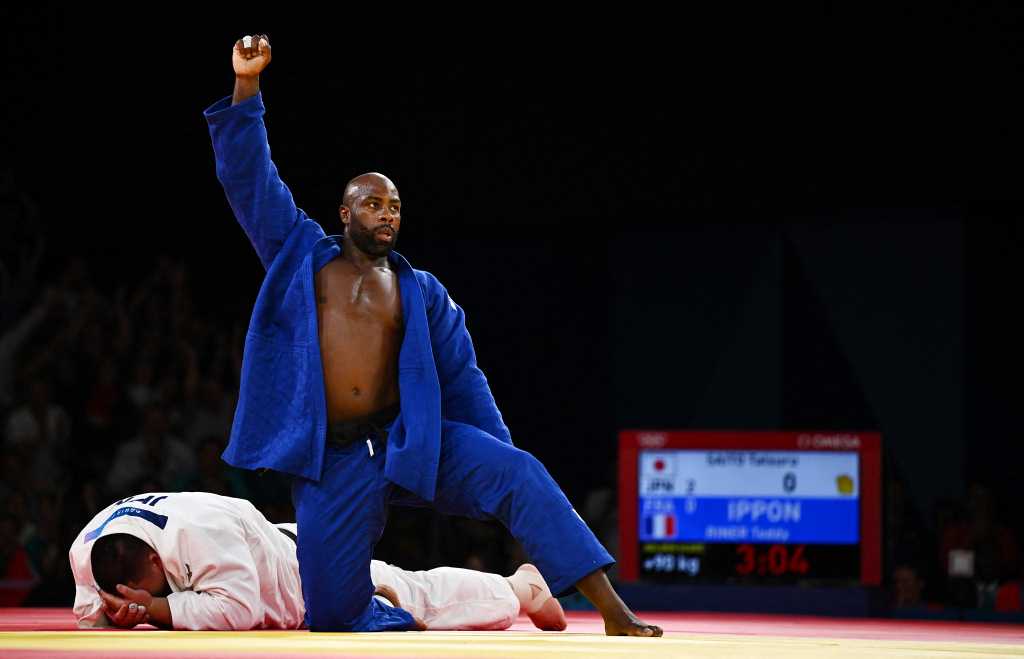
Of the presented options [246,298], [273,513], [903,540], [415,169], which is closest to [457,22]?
[415,169]

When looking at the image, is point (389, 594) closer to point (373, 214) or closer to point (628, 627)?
point (628, 627)

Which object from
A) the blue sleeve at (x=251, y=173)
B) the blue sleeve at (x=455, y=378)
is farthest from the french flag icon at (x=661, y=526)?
the blue sleeve at (x=251, y=173)

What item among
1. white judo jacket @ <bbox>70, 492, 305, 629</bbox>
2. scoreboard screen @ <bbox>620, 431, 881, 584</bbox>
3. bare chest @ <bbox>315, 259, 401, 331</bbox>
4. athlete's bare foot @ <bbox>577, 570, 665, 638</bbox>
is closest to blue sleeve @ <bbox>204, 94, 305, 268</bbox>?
bare chest @ <bbox>315, 259, 401, 331</bbox>

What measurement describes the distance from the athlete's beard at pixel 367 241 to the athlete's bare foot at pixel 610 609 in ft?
2.53

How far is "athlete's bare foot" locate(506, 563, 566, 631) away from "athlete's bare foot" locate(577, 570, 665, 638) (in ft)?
1.79

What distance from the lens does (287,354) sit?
312 centimetres

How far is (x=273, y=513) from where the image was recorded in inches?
228

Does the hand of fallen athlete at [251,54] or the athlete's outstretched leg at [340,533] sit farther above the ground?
the hand of fallen athlete at [251,54]

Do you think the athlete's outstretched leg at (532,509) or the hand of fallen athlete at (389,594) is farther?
the hand of fallen athlete at (389,594)


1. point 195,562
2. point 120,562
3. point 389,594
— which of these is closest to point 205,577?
point 195,562

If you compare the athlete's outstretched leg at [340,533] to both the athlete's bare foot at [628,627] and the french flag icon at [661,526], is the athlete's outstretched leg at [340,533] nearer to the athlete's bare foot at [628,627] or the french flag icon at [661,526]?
the athlete's bare foot at [628,627]

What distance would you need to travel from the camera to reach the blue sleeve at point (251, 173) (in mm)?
3076

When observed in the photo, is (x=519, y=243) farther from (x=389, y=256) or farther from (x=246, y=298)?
(x=389, y=256)

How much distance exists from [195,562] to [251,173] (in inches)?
31.6
